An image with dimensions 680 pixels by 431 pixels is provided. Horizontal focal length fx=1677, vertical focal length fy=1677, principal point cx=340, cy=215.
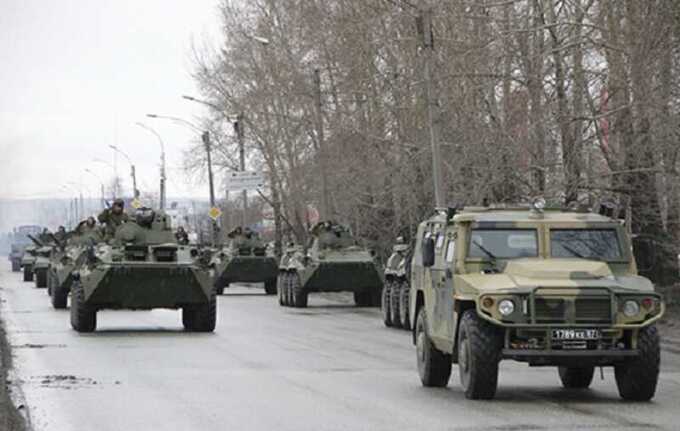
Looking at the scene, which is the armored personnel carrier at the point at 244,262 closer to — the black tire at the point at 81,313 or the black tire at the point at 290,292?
the black tire at the point at 290,292

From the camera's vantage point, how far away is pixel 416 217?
Answer: 1689 inches

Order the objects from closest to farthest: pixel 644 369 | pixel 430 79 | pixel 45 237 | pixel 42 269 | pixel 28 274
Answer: pixel 644 369 < pixel 430 79 < pixel 42 269 < pixel 45 237 < pixel 28 274

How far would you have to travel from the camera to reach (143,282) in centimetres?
2783

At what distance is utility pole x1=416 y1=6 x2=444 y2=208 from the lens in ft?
109

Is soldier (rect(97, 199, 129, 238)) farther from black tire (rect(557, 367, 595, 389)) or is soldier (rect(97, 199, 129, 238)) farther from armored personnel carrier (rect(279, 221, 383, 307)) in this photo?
black tire (rect(557, 367, 595, 389))

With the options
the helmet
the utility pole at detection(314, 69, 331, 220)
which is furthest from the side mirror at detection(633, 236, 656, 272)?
the utility pole at detection(314, 69, 331, 220)

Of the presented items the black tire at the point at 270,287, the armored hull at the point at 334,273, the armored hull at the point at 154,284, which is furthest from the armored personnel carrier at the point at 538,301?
the black tire at the point at 270,287

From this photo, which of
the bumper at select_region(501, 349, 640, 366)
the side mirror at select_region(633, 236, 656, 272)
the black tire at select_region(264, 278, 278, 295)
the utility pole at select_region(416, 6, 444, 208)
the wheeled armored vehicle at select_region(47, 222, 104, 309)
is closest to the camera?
the bumper at select_region(501, 349, 640, 366)

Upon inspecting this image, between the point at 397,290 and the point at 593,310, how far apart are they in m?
15.9

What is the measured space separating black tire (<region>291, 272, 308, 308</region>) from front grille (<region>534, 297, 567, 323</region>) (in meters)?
24.5

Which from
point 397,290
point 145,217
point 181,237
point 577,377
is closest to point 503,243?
point 577,377

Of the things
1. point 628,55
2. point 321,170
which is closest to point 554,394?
point 628,55

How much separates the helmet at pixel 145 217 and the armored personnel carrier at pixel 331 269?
8.31m

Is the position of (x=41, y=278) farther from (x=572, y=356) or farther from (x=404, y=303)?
(x=572, y=356)
